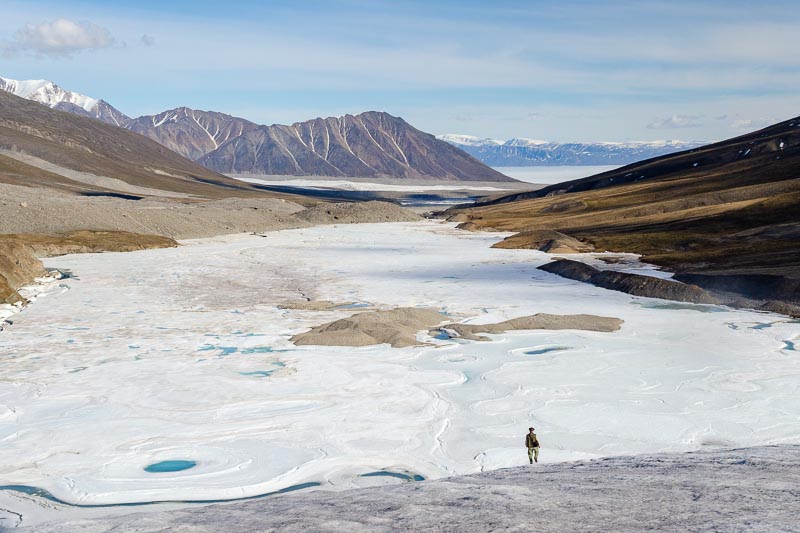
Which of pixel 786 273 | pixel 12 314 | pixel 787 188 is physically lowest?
pixel 12 314

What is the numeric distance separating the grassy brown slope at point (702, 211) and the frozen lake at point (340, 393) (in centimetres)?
1521

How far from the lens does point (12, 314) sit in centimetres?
3328

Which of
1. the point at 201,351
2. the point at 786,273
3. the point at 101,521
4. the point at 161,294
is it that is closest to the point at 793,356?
the point at 786,273

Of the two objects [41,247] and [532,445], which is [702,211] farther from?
[532,445]

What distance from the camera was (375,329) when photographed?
94.2 feet

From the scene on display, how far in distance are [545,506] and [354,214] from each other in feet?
351

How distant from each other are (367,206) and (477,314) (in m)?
88.6

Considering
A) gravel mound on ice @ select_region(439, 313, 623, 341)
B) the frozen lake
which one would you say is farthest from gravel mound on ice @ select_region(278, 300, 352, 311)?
gravel mound on ice @ select_region(439, 313, 623, 341)

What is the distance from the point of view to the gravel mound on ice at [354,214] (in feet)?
370

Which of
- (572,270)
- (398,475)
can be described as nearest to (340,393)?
(398,475)

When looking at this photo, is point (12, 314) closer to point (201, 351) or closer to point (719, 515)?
point (201, 351)

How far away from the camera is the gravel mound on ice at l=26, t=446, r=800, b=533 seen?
9469mm

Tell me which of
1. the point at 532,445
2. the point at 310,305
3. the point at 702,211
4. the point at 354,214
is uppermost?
the point at 702,211

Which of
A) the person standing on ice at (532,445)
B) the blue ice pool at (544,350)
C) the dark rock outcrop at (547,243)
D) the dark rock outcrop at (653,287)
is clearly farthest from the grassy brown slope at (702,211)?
the person standing on ice at (532,445)
